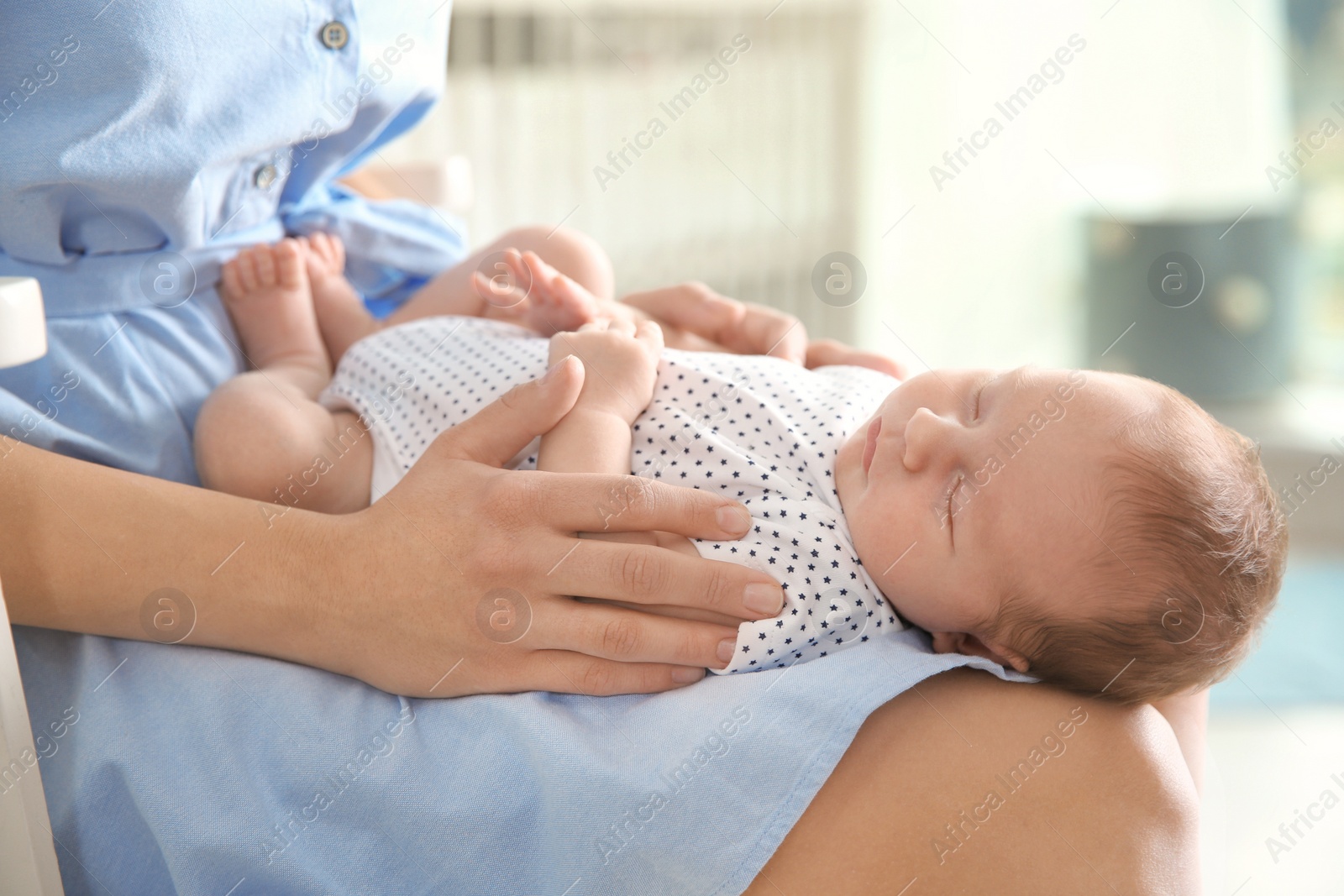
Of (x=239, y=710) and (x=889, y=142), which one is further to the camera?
(x=889, y=142)

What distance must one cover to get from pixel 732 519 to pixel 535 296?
0.41 m

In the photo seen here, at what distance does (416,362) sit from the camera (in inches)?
41.6

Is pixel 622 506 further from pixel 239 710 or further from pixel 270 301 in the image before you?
pixel 270 301

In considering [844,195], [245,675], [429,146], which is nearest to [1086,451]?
[245,675]

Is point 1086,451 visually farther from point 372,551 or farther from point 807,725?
point 372,551

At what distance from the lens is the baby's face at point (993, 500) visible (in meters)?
0.83

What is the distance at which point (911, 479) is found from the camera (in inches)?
34.4

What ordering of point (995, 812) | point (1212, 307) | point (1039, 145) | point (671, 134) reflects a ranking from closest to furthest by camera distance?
point (995, 812) < point (1212, 307) < point (671, 134) < point (1039, 145)

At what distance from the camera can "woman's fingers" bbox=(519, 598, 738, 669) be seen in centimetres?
76

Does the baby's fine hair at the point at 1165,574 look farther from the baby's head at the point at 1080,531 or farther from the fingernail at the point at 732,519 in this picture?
the fingernail at the point at 732,519

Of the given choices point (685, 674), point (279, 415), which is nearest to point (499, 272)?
point (279, 415)

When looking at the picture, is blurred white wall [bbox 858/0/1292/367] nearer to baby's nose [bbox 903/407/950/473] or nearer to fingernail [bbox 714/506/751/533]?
baby's nose [bbox 903/407/950/473]

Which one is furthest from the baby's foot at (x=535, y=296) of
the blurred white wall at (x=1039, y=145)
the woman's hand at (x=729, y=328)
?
the blurred white wall at (x=1039, y=145)

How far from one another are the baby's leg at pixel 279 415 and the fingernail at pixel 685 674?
16.8 inches
